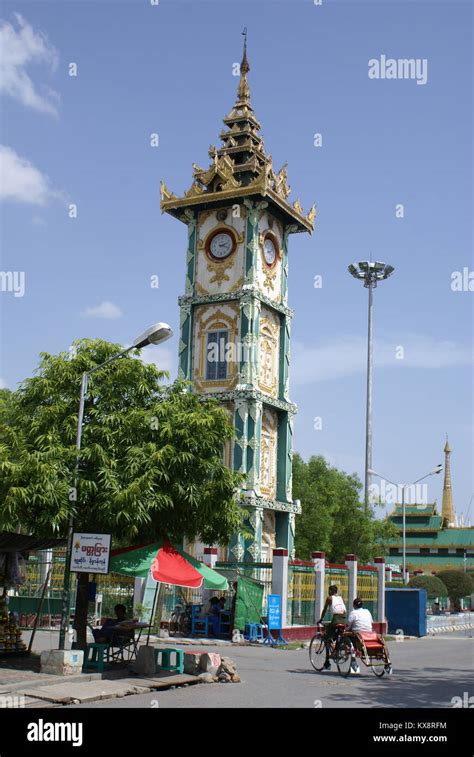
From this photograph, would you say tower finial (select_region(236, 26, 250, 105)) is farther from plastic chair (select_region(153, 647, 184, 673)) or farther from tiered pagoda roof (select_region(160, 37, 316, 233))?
plastic chair (select_region(153, 647, 184, 673))

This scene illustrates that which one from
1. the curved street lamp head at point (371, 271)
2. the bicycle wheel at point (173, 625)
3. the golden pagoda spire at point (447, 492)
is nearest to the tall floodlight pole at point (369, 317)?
the curved street lamp head at point (371, 271)

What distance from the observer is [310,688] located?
17344 mm

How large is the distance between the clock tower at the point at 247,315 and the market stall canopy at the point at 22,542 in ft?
75.8

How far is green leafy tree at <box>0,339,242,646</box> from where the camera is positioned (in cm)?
1825

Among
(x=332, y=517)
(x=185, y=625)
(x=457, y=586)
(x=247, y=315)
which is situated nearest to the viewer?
(x=185, y=625)

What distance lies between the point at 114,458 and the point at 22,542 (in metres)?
2.81

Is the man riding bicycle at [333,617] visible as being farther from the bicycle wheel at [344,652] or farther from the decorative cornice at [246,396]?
the decorative cornice at [246,396]

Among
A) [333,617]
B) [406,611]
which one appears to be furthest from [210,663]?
[406,611]

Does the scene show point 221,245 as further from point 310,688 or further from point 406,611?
point 310,688

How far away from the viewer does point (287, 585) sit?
104 feet

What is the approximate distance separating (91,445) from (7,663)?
16.7ft

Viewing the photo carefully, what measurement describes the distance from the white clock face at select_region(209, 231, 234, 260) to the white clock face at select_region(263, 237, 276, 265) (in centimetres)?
195
